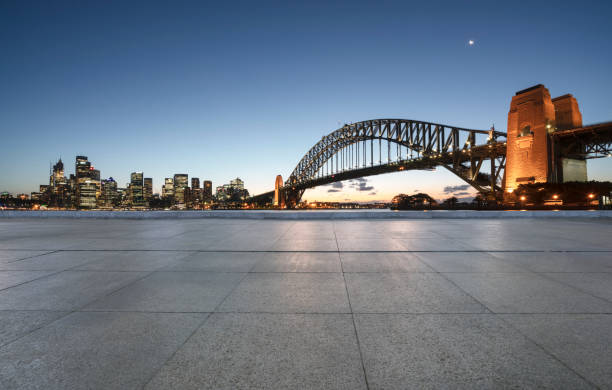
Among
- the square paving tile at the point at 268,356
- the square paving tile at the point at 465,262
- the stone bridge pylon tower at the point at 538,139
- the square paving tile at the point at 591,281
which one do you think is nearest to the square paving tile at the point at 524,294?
the square paving tile at the point at 591,281

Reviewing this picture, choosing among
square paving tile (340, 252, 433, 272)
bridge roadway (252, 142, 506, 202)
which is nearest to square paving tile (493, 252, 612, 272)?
square paving tile (340, 252, 433, 272)

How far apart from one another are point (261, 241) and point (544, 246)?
7420mm

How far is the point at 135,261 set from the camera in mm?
5840

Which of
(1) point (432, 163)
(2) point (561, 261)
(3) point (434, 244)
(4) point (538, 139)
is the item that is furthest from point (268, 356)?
(1) point (432, 163)

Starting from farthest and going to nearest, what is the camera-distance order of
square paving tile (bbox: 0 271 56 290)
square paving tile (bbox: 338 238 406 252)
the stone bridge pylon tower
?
the stone bridge pylon tower → square paving tile (bbox: 338 238 406 252) → square paving tile (bbox: 0 271 56 290)

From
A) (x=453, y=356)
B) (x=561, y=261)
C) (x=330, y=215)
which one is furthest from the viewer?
(x=330, y=215)

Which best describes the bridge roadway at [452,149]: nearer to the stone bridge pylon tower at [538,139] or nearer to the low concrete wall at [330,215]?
the stone bridge pylon tower at [538,139]

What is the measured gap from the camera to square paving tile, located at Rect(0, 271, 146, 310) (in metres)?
3.49

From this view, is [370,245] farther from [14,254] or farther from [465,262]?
[14,254]

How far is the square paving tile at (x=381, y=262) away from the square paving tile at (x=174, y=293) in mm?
2126

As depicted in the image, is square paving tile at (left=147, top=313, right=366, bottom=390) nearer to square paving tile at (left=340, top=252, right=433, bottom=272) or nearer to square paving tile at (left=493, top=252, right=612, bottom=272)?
square paving tile at (left=340, top=252, right=433, bottom=272)

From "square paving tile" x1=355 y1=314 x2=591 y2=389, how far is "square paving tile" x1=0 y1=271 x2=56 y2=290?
202 inches

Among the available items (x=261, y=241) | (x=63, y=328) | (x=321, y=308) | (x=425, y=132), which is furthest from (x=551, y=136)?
(x=63, y=328)

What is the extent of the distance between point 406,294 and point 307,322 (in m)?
1.55
